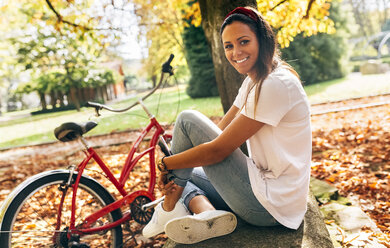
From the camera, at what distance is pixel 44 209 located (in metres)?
2.42

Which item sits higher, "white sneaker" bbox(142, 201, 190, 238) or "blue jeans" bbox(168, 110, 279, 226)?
"blue jeans" bbox(168, 110, 279, 226)

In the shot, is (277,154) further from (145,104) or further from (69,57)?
(69,57)

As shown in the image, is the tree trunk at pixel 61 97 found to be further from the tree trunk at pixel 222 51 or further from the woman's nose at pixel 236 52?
the woman's nose at pixel 236 52

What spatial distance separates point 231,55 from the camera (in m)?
1.88

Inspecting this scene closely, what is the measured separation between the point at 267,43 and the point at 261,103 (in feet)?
1.32

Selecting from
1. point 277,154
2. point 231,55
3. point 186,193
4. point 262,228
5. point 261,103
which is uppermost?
point 231,55

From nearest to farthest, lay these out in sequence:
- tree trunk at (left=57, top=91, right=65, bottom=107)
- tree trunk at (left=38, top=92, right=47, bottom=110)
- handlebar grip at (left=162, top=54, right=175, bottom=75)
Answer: handlebar grip at (left=162, top=54, right=175, bottom=75)
tree trunk at (left=57, top=91, right=65, bottom=107)
tree trunk at (left=38, top=92, right=47, bottom=110)

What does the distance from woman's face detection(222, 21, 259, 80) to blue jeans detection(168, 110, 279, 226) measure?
41 centimetres

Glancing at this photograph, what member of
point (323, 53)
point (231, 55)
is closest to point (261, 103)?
point (231, 55)

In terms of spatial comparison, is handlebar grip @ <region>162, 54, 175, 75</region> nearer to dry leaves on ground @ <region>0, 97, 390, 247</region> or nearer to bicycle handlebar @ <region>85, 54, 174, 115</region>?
bicycle handlebar @ <region>85, 54, 174, 115</region>

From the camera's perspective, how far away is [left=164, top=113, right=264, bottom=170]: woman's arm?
1.68 meters

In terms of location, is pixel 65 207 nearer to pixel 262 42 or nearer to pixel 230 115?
pixel 230 115

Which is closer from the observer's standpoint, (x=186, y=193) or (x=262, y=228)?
(x=262, y=228)

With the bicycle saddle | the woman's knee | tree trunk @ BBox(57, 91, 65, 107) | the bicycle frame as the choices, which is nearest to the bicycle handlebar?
the bicycle frame
